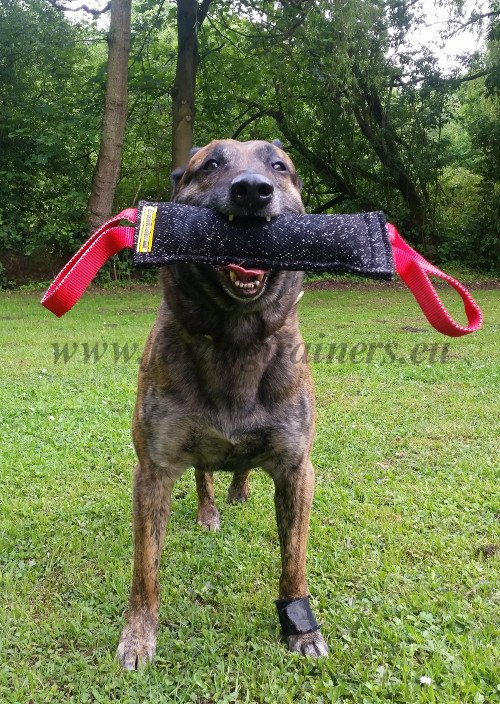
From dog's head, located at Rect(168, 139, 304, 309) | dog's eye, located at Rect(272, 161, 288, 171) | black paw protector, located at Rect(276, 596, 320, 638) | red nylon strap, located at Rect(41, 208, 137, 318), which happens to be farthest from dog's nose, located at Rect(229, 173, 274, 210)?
black paw protector, located at Rect(276, 596, 320, 638)

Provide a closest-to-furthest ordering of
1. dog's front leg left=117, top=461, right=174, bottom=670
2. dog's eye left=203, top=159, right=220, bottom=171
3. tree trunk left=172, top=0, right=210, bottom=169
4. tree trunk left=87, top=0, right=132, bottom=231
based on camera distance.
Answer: dog's front leg left=117, top=461, right=174, bottom=670 < dog's eye left=203, top=159, right=220, bottom=171 < tree trunk left=87, top=0, right=132, bottom=231 < tree trunk left=172, top=0, right=210, bottom=169

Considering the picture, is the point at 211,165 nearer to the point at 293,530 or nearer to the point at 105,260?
the point at 105,260

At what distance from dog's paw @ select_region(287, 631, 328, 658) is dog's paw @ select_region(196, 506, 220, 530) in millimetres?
1115

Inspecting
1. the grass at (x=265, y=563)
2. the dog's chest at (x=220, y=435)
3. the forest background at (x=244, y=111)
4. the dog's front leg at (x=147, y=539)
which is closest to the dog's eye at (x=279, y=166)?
the dog's chest at (x=220, y=435)

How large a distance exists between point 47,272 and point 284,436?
16.4 m

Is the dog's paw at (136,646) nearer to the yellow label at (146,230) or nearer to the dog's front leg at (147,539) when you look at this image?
the dog's front leg at (147,539)

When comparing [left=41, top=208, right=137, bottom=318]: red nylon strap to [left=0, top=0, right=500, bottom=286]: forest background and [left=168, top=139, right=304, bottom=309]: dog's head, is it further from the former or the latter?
[left=0, top=0, right=500, bottom=286]: forest background

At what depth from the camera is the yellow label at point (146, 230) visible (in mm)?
2277

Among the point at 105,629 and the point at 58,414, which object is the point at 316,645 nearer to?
the point at 105,629

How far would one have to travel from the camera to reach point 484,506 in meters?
3.49

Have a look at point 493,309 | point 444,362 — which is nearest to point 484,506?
point 444,362

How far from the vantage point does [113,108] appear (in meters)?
14.8

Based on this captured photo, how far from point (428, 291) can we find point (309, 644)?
1505 mm

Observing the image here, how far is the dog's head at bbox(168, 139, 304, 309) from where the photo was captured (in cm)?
226
